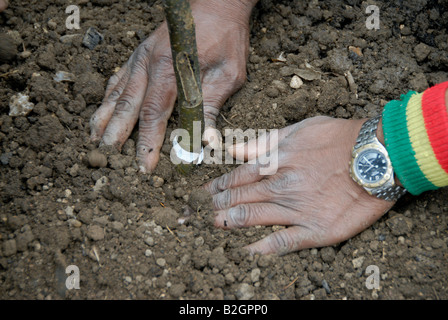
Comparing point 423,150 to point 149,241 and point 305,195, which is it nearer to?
point 305,195

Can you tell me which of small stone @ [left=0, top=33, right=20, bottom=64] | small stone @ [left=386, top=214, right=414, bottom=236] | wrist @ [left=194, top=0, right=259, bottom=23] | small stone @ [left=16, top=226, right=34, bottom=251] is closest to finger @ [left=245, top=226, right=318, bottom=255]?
small stone @ [left=386, top=214, right=414, bottom=236]

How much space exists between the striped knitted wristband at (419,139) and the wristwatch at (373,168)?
38 mm

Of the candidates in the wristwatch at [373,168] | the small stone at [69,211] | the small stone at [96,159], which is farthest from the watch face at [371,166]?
the small stone at [69,211]

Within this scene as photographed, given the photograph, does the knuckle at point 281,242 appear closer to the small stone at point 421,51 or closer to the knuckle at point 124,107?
the knuckle at point 124,107

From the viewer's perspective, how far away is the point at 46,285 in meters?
1.68

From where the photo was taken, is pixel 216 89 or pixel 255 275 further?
pixel 216 89

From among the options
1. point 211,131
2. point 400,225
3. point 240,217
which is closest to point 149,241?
point 240,217

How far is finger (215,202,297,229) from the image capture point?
199 centimetres

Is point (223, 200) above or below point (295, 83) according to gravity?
below

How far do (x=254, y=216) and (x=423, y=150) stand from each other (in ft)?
2.69

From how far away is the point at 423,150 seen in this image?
5.69 ft

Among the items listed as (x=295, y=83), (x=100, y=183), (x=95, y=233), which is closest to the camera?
(x=95, y=233)

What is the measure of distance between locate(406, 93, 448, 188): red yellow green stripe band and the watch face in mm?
148

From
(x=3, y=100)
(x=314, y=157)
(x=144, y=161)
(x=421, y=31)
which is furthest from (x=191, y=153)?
(x=421, y=31)
